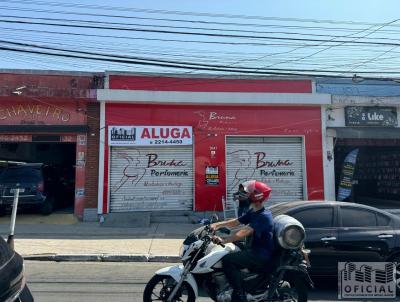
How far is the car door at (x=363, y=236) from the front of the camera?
7129 millimetres

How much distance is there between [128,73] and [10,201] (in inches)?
240

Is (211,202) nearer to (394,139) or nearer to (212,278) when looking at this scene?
(394,139)

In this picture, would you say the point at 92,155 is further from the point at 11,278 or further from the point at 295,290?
the point at 11,278

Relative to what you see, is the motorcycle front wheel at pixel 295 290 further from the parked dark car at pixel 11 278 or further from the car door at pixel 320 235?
the parked dark car at pixel 11 278

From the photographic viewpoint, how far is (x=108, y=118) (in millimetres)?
15734

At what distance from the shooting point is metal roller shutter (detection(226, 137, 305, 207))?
16453mm

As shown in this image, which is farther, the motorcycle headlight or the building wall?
the building wall

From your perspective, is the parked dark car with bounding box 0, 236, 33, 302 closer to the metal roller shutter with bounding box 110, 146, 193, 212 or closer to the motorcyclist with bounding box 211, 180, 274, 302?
the motorcyclist with bounding box 211, 180, 274, 302

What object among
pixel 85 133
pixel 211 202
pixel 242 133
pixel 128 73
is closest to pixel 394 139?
pixel 242 133

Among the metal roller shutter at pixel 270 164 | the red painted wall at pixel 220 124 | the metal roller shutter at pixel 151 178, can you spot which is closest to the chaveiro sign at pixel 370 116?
the red painted wall at pixel 220 124

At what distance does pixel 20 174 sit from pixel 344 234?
1191cm

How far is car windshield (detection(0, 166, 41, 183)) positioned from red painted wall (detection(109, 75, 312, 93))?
162 inches

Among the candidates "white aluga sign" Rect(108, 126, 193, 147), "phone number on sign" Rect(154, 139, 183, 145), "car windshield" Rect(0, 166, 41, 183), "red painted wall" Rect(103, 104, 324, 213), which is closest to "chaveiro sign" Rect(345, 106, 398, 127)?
"red painted wall" Rect(103, 104, 324, 213)

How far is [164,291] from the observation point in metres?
5.13
